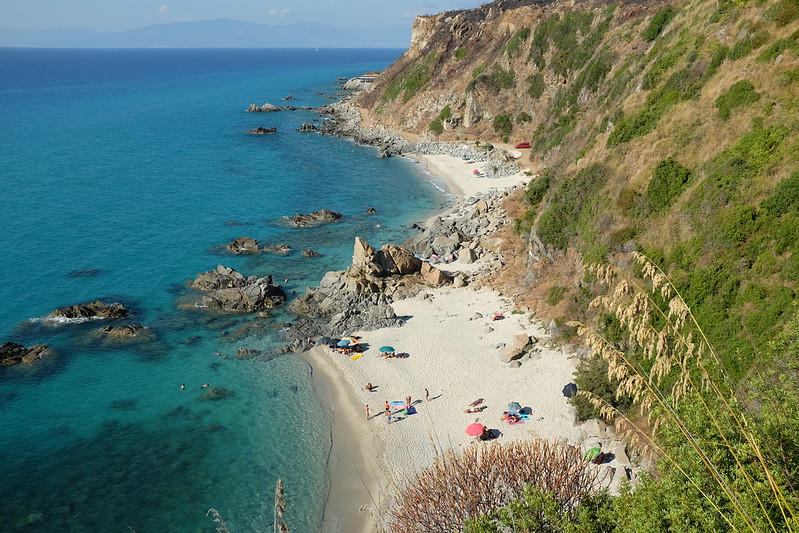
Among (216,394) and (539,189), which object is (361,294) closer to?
(216,394)

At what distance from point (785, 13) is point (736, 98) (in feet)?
23.9

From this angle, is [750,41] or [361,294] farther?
[361,294]

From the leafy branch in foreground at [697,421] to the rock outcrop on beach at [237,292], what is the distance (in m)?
Result: 34.0

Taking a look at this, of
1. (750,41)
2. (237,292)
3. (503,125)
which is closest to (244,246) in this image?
(237,292)

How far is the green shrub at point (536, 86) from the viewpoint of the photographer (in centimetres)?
8556

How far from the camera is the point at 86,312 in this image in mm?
41594

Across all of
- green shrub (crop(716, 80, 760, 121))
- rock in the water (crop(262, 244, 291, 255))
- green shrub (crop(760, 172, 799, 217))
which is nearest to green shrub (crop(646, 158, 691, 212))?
green shrub (crop(716, 80, 760, 121))

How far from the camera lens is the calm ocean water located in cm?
2602

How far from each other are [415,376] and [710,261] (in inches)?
690

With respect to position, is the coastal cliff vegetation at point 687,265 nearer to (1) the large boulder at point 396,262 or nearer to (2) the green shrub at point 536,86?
(1) the large boulder at point 396,262

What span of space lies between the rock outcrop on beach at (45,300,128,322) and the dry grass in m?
31.6

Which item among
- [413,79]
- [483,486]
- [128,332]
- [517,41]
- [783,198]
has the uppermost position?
[517,41]

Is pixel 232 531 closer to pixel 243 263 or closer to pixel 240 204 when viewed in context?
pixel 243 263

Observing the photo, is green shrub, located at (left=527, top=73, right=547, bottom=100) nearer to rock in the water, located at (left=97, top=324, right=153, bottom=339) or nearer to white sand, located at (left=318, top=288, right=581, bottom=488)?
white sand, located at (left=318, top=288, right=581, bottom=488)
